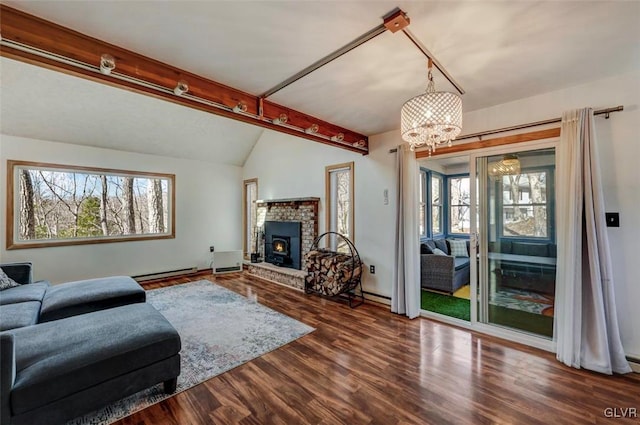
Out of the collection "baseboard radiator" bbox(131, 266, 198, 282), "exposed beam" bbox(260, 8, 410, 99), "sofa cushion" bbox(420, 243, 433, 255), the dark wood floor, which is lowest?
the dark wood floor

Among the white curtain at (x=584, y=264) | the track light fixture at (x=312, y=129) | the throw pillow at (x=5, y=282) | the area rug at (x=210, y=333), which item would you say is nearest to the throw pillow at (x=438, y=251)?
the white curtain at (x=584, y=264)

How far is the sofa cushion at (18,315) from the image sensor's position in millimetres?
2236

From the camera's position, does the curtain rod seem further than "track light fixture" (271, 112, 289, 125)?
No

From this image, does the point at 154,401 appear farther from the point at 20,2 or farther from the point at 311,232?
the point at 311,232

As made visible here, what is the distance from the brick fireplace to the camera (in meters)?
4.91

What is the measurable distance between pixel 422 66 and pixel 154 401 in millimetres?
3324

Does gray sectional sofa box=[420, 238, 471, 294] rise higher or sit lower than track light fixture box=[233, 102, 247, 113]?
lower

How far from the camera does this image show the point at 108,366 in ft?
5.73

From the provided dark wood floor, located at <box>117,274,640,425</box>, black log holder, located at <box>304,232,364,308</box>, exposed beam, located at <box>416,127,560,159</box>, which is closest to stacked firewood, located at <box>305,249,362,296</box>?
black log holder, located at <box>304,232,364,308</box>

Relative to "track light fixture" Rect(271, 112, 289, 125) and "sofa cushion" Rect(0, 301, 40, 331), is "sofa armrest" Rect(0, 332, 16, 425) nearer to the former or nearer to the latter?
"sofa cushion" Rect(0, 301, 40, 331)

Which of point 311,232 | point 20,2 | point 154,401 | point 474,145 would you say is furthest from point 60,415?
point 474,145

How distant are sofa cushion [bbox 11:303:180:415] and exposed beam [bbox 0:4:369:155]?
1.87 metres

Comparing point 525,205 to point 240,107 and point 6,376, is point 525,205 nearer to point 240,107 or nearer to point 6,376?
point 240,107

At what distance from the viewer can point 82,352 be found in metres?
1.73
